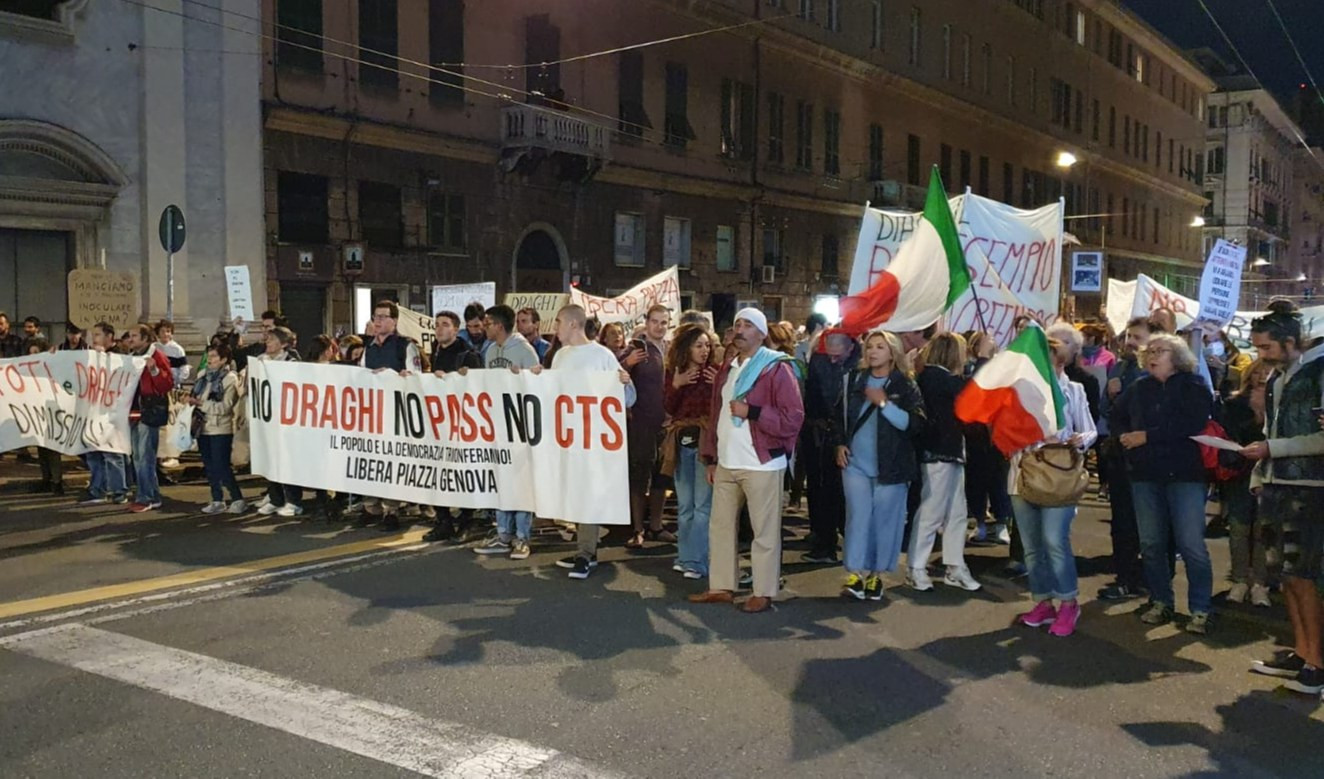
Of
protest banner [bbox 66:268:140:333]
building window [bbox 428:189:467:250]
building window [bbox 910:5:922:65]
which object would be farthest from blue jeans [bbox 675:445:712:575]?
building window [bbox 910:5:922:65]

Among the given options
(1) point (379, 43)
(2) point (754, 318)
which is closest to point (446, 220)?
(1) point (379, 43)

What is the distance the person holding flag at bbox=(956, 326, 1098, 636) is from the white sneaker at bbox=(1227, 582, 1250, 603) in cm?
147

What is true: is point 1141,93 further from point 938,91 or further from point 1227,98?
point 938,91

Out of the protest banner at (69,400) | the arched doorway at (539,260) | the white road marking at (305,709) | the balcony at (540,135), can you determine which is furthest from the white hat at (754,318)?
the arched doorway at (539,260)

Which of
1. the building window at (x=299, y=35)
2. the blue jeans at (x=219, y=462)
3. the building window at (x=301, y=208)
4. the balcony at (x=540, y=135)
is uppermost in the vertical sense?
the building window at (x=299, y=35)

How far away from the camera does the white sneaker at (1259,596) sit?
7273 millimetres

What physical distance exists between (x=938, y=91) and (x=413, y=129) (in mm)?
24116

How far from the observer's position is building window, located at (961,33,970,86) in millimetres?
43188

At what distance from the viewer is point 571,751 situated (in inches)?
179

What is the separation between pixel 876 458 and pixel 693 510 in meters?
1.42

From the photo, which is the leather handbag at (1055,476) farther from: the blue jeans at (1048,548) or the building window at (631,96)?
the building window at (631,96)

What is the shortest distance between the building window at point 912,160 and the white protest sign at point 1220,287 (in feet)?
95.6

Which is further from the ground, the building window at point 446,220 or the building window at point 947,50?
the building window at point 947,50

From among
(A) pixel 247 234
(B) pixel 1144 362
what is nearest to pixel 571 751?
(B) pixel 1144 362
